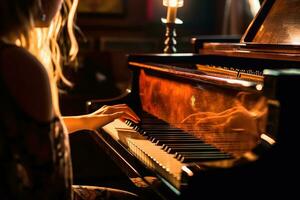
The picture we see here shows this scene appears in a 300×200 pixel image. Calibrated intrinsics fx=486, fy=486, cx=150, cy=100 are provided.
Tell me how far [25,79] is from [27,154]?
222mm

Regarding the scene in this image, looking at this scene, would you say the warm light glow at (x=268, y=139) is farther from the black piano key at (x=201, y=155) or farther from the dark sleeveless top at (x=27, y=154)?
the dark sleeveless top at (x=27, y=154)

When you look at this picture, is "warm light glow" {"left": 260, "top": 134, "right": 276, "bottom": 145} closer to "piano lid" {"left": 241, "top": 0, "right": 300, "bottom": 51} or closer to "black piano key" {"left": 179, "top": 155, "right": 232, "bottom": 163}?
"black piano key" {"left": 179, "top": 155, "right": 232, "bottom": 163}

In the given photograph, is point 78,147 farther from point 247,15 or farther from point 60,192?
point 60,192

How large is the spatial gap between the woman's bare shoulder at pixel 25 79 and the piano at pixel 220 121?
0.46 meters

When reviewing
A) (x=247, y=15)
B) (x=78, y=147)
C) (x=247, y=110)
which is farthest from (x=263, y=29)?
(x=247, y=15)

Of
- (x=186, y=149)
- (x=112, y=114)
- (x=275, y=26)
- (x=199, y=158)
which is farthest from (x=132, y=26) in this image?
(x=199, y=158)

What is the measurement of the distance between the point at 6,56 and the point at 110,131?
108 centimetres

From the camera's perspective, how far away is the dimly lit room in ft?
4.46

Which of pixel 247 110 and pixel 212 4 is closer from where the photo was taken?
pixel 247 110

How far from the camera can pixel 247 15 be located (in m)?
5.65

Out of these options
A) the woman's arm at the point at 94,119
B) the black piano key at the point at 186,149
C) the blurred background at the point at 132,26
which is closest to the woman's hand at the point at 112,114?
the woman's arm at the point at 94,119

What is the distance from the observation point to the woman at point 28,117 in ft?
4.37

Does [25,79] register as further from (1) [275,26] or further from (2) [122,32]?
(2) [122,32]

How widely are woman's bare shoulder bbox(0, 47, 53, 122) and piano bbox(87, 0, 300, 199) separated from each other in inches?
18.0
